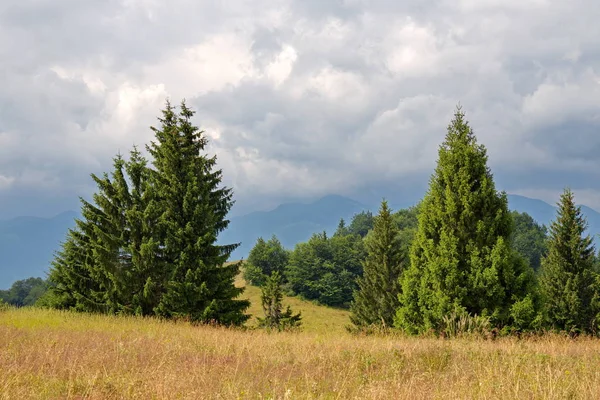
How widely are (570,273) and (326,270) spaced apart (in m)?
56.5

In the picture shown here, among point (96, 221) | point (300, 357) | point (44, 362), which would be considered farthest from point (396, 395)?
point (96, 221)

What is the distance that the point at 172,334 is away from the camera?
1216cm

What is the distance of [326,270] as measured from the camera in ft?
277

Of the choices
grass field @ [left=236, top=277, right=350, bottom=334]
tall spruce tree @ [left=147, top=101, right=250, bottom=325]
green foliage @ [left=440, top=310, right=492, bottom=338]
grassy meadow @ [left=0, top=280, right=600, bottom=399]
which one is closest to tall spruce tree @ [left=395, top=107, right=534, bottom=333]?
green foliage @ [left=440, top=310, right=492, bottom=338]

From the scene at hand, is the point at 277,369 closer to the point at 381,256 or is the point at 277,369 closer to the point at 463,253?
the point at 463,253

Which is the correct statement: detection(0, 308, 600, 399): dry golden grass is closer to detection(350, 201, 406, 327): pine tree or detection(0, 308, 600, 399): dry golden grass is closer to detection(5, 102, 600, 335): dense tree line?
detection(5, 102, 600, 335): dense tree line

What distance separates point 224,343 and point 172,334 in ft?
9.38

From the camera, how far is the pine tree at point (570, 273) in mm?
30328

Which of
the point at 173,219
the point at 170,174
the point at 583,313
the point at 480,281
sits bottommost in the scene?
the point at 583,313

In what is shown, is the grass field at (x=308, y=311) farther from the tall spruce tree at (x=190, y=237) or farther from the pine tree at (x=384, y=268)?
the tall spruce tree at (x=190, y=237)

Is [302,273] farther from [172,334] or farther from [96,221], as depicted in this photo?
[172,334]

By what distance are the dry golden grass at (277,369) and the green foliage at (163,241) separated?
9.96m

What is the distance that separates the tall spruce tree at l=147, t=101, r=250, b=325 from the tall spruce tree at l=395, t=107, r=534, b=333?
9.45 m

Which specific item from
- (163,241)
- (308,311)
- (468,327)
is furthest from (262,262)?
(468,327)
